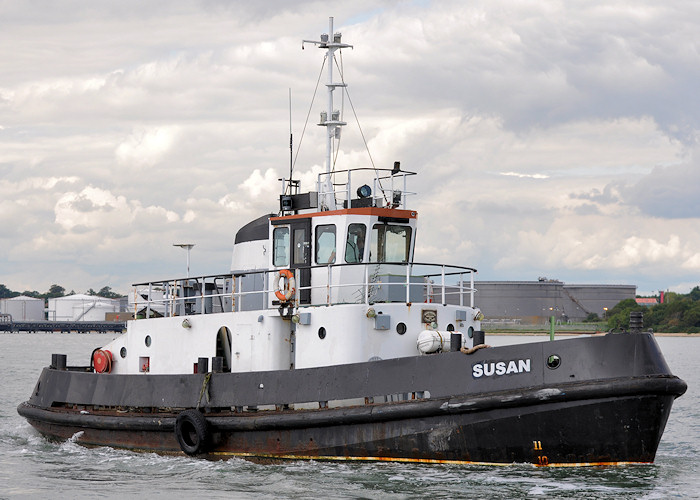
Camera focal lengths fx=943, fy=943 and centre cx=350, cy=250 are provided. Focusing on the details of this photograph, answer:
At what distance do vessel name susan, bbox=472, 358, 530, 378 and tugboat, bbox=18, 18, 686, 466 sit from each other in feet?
0.06

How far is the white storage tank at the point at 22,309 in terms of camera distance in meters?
137

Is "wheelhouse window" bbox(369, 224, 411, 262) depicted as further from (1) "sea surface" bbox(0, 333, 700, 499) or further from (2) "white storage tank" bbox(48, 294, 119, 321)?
(2) "white storage tank" bbox(48, 294, 119, 321)

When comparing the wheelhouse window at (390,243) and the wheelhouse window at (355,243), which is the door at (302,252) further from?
the wheelhouse window at (390,243)

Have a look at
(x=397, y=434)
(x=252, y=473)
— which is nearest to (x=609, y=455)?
(x=397, y=434)

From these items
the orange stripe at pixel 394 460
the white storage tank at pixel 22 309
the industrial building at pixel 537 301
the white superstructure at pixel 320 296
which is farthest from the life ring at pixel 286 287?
the white storage tank at pixel 22 309

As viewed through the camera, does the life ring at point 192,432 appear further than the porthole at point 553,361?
Yes

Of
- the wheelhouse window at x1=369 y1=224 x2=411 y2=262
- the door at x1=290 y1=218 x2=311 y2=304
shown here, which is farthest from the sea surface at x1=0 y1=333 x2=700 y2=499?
the wheelhouse window at x1=369 y1=224 x2=411 y2=262

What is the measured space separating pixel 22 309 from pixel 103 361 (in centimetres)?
12906

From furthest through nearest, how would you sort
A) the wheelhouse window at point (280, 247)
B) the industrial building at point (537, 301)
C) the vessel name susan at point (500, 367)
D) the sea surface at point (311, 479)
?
the industrial building at point (537, 301)
the wheelhouse window at point (280, 247)
the vessel name susan at point (500, 367)
the sea surface at point (311, 479)

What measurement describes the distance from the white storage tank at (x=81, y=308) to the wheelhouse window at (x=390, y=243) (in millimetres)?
111524

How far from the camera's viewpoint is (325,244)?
46.4ft

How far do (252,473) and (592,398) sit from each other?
15.0 feet

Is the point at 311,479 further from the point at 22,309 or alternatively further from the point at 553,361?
Answer: the point at 22,309

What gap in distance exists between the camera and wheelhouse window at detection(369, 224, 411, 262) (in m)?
14.1
